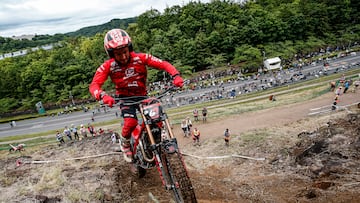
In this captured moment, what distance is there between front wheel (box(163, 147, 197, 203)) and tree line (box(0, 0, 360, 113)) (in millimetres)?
48228

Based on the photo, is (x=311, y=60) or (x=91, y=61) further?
(x=91, y=61)

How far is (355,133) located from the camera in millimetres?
12109

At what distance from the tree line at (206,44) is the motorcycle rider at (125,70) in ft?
154

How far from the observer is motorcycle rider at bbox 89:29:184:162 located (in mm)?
6203

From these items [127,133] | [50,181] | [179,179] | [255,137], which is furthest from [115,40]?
[255,137]

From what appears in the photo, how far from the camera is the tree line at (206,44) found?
194ft

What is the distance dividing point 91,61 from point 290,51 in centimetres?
4902

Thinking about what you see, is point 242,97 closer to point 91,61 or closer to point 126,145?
point 126,145

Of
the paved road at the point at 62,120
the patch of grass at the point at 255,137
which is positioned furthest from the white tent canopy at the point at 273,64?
the patch of grass at the point at 255,137

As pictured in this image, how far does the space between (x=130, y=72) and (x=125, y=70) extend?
145 millimetres

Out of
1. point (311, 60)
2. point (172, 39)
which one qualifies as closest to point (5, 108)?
point (172, 39)

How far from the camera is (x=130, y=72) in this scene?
271 inches

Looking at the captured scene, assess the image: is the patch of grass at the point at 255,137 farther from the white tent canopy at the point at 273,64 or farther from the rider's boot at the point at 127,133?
the white tent canopy at the point at 273,64

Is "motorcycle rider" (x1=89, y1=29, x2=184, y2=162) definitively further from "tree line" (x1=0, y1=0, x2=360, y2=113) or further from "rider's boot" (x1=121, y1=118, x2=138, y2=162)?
"tree line" (x1=0, y1=0, x2=360, y2=113)
